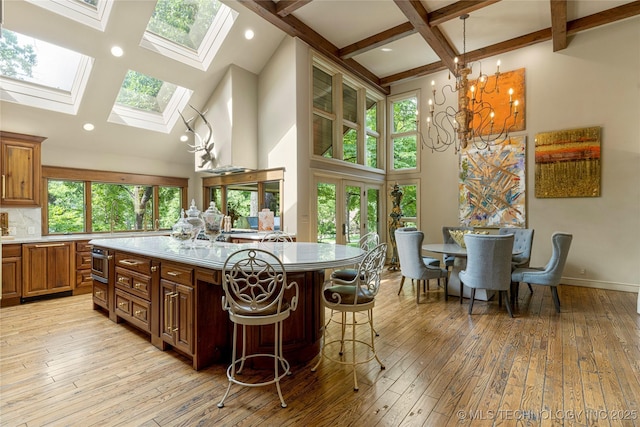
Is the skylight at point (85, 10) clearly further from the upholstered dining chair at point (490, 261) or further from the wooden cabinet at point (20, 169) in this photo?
the upholstered dining chair at point (490, 261)

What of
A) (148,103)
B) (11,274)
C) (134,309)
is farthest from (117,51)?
(134,309)

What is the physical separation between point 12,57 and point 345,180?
17.3ft

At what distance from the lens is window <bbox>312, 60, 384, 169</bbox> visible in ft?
19.5

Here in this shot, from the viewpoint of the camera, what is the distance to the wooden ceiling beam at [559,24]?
4.50m

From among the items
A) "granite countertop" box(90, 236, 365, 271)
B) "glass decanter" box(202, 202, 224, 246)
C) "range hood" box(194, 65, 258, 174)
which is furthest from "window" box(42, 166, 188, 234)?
"glass decanter" box(202, 202, 224, 246)

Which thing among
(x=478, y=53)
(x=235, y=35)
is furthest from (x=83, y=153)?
(x=478, y=53)

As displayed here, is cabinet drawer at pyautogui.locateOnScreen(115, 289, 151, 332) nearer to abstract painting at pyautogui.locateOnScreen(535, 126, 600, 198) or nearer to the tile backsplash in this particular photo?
the tile backsplash

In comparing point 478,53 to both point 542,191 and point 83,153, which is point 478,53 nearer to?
point 542,191

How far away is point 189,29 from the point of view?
5000 millimetres

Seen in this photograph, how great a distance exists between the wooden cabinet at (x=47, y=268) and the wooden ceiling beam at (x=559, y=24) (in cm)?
785

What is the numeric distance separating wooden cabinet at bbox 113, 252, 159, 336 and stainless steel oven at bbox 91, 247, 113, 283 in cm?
25

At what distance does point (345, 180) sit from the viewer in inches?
254

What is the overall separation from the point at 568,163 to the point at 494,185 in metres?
1.17

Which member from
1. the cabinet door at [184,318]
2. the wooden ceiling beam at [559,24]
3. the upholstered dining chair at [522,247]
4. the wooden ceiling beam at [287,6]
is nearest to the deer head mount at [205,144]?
the wooden ceiling beam at [287,6]
